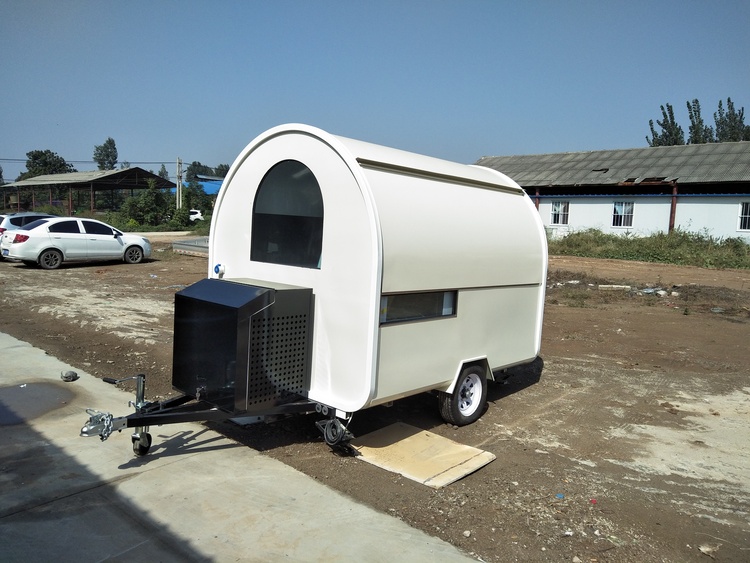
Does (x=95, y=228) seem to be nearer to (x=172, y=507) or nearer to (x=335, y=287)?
(x=335, y=287)

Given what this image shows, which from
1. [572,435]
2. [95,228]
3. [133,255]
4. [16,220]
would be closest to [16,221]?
[16,220]

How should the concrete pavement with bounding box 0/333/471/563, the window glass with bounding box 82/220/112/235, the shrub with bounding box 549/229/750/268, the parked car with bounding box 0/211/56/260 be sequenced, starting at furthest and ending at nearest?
the shrub with bounding box 549/229/750/268, the parked car with bounding box 0/211/56/260, the window glass with bounding box 82/220/112/235, the concrete pavement with bounding box 0/333/471/563

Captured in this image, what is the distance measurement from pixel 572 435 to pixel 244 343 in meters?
3.54

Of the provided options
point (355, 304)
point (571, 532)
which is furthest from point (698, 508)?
point (355, 304)

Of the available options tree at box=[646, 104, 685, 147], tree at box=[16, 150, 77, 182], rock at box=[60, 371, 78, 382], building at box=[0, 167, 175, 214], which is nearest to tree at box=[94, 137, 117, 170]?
tree at box=[16, 150, 77, 182]

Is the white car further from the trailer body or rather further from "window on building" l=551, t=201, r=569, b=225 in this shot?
"window on building" l=551, t=201, r=569, b=225

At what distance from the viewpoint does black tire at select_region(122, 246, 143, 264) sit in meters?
20.4

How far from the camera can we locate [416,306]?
5.22m

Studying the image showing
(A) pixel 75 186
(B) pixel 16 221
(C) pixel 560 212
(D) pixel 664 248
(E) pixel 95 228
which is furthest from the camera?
Result: (A) pixel 75 186

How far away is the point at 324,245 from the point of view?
4.98 meters

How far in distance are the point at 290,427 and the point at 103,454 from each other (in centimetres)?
168

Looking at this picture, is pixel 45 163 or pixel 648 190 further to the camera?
pixel 45 163

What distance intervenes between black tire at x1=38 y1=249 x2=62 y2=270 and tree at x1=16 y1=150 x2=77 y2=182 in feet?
206

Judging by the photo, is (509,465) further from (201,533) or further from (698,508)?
(201,533)
